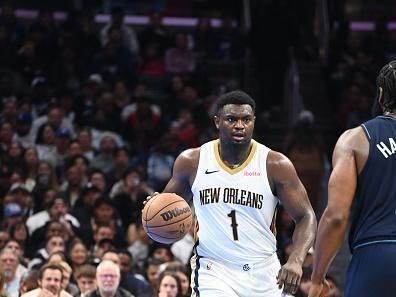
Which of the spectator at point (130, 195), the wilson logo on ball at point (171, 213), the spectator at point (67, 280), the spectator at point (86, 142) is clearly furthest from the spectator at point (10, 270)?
Result: the wilson logo on ball at point (171, 213)

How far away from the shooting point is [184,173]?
7.49 meters

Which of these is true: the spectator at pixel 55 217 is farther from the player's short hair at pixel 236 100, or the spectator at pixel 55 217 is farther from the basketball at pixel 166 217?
the player's short hair at pixel 236 100

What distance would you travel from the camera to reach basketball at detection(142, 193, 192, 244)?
7316mm

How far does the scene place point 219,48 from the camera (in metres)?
19.5

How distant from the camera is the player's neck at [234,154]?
7367mm

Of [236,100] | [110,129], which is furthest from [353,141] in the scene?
[110,129]

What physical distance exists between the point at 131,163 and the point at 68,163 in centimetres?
107

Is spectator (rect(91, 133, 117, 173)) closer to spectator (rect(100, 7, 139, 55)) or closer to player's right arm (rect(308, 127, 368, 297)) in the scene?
spectator (rect(100, 7, 139, 55))

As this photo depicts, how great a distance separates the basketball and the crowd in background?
123 inches

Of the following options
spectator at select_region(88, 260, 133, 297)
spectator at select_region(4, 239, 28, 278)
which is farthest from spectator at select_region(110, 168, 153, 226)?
spectator at select_region(88, 260, 133, 297)

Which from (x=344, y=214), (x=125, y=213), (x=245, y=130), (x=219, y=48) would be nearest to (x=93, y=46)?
(x=219, y=48)

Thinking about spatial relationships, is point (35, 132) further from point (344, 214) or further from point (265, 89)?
point (344, 214)

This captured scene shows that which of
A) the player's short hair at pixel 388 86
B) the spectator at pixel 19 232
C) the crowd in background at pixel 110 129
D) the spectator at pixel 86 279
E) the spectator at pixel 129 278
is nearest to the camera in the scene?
the player's short hair at pixel 388 86

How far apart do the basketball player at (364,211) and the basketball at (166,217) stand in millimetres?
2331
